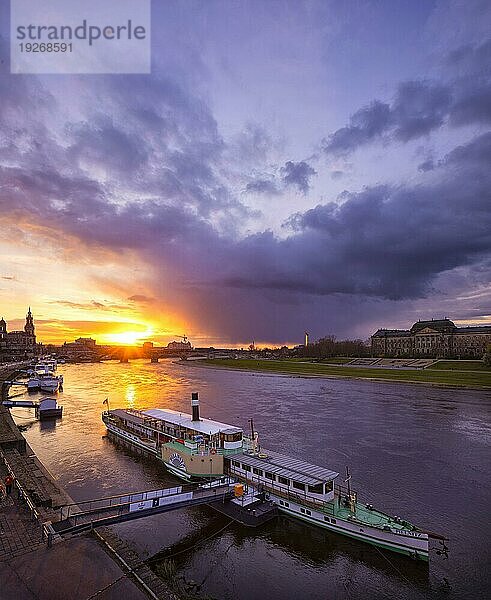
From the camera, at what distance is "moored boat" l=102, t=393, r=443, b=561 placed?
89.1ft

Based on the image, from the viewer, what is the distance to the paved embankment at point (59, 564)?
57.0 ft

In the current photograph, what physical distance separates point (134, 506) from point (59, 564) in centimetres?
768

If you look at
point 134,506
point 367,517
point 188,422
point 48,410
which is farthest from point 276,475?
point 48,410

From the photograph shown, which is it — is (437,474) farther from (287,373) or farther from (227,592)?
(287,373)

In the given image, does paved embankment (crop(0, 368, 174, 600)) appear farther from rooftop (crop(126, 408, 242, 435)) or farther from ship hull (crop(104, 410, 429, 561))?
rooftop (crop(126, 408, 242, 435))

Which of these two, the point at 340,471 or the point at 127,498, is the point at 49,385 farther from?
the point at 340,471

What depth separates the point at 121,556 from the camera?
20.6m

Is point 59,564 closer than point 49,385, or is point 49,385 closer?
point 59,564

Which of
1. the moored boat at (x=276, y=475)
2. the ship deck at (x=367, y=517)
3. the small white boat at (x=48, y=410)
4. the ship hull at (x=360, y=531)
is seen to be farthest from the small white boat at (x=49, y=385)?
the ship deck at (x=367, y=517)

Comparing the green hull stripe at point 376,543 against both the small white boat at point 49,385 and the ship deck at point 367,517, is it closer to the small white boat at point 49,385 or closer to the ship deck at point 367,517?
the ship deck at point 367,517

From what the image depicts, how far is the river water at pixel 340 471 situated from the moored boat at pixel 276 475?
1055 millimetres

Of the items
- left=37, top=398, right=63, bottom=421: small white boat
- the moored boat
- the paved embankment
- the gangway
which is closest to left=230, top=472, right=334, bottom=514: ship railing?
the moored boat

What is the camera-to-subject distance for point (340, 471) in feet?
138

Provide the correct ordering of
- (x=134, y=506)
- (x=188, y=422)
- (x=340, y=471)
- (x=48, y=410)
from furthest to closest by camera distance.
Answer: (x=48, y=410) < (x=188, y=422) < (x=340, y=471) < (x=134, y=506)
